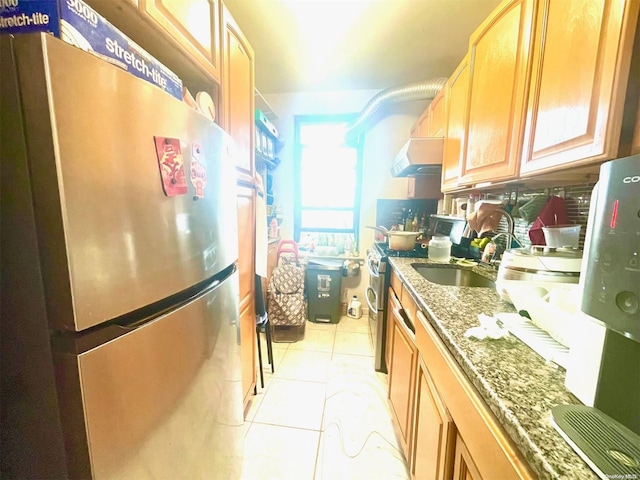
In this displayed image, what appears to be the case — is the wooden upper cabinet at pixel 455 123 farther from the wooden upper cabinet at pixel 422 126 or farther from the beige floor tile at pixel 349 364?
the beige floor tile at pixel 349 364

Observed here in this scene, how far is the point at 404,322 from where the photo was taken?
4.67 ft

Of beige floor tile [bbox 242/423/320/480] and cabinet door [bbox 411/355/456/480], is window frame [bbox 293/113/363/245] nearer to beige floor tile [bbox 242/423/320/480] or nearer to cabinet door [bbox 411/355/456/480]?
beige floor tile [bbox 242/423/320/480]

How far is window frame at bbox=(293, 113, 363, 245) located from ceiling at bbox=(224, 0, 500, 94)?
413 millimetres

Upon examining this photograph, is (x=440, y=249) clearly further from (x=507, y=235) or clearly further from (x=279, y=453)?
(x=279, y=453)

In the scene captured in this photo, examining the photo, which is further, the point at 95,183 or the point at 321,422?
the point at 321,422

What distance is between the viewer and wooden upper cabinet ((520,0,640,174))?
2.17 ft

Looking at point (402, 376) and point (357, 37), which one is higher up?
point (357, 37)

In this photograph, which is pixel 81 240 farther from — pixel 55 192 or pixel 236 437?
pixel 236 437

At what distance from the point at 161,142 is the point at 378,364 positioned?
2058 millimetres

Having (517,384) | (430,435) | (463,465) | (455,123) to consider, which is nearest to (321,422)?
(430,435)

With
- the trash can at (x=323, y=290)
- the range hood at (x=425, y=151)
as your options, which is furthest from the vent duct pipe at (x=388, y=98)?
the trash can at (x=323, y=290)

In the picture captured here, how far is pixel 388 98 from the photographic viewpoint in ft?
8.55

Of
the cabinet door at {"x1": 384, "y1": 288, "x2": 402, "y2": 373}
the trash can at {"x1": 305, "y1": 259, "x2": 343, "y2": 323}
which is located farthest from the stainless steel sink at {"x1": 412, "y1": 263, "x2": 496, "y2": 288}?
the trash can at {"x1": 305, "y1": 259, "x2": 343, "y2": 323}

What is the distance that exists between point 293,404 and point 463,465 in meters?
1.28
